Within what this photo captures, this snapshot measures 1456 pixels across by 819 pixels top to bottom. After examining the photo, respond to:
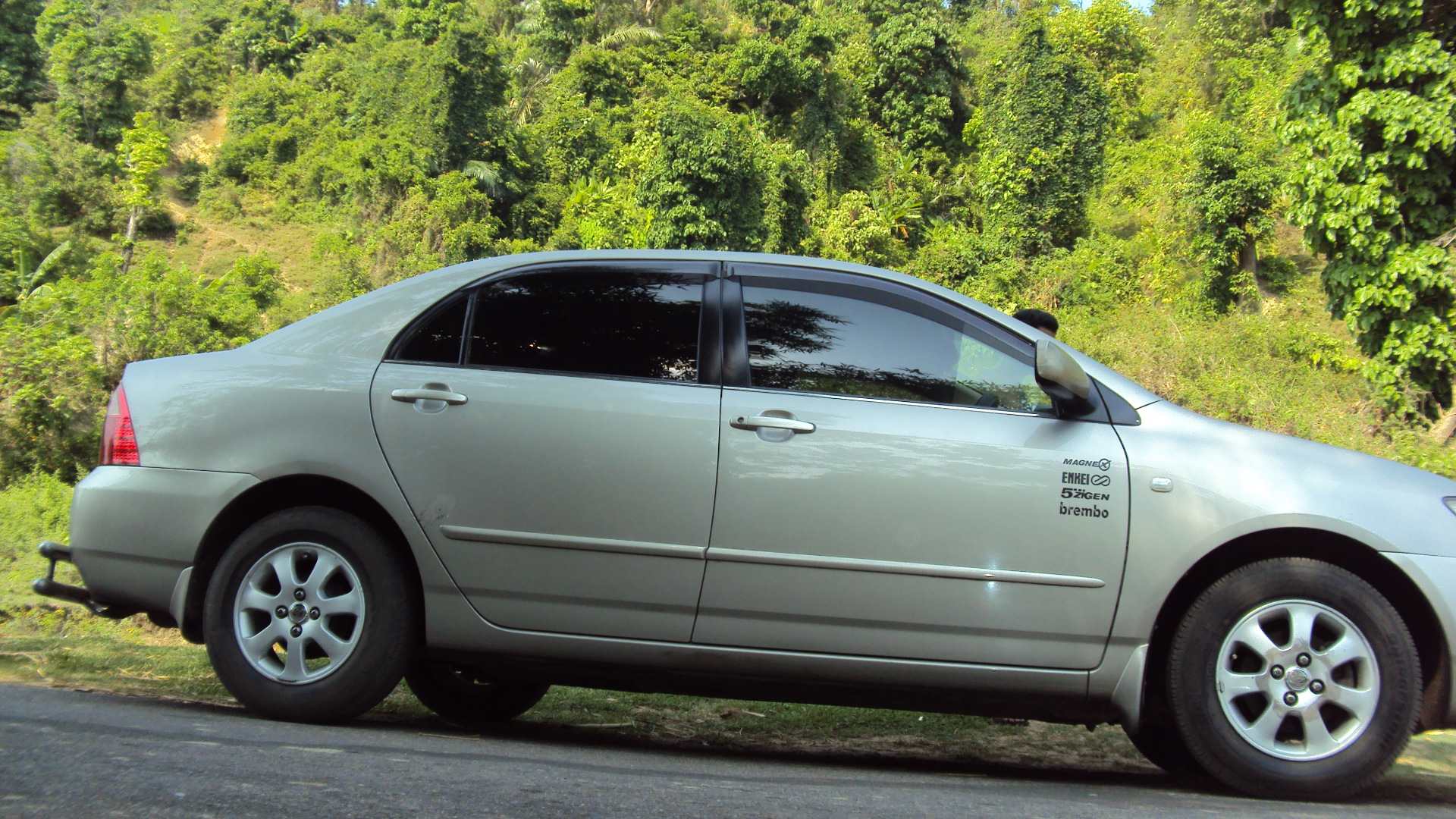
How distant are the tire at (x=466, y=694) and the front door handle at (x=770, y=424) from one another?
1.64m

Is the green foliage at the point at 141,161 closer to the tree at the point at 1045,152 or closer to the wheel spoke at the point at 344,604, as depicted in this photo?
the tree at the point at 1045,152

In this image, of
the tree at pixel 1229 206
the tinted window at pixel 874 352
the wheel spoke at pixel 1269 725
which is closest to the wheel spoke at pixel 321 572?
the tinted window at pixel 874 352

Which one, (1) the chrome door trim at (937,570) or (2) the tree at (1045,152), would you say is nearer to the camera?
(1) the chrome door trim at (937,570)

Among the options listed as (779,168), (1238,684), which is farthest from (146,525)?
(779,168)

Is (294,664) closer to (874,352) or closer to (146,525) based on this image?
(146,525)

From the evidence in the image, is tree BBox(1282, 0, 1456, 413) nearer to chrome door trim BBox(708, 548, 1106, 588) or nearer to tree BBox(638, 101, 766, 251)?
chrome door trim BBox(708, 548, 1106, 588)

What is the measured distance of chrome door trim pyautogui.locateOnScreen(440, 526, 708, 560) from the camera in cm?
341

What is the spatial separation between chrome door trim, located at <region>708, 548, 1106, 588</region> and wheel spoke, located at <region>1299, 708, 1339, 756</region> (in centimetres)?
73

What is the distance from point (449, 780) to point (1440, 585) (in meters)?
3.03

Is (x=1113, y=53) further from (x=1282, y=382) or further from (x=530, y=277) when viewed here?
(x=530, y=277)

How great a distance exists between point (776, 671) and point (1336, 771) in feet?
5.69

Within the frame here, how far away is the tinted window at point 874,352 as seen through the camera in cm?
349

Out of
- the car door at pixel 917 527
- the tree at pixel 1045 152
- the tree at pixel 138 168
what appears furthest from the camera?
the tree at pixel 138 168

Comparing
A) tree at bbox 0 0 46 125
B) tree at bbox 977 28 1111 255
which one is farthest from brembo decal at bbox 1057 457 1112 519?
tree at bbox 0 0 46 125
